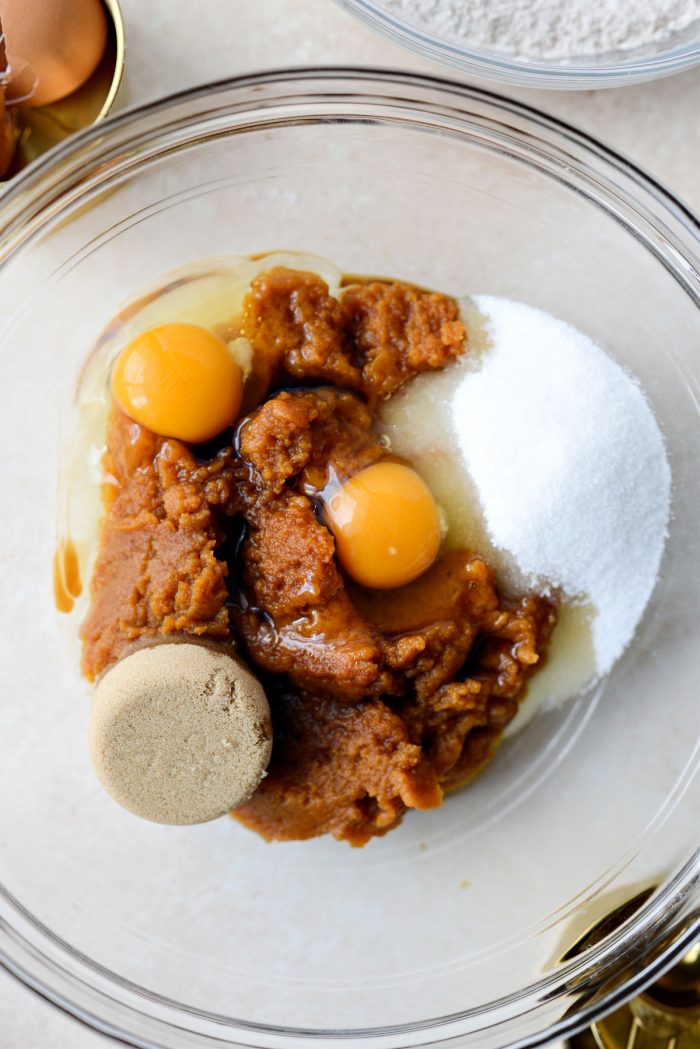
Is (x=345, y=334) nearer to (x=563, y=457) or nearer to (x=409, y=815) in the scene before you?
(x=563, y=457)

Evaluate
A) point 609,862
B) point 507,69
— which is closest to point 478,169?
point 507,69

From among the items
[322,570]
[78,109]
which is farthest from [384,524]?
[78,109]

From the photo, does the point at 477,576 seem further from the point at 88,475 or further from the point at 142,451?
the point at 88,475

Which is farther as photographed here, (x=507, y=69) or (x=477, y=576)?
(x=507, y=69)

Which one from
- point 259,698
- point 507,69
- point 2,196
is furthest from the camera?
point 507,69

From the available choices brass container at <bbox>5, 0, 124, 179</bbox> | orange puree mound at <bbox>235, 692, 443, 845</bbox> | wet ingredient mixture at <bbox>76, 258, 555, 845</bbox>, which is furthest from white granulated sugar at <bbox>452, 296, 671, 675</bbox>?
brass container at <bbox>5, 0, 124, 179</bbox>
